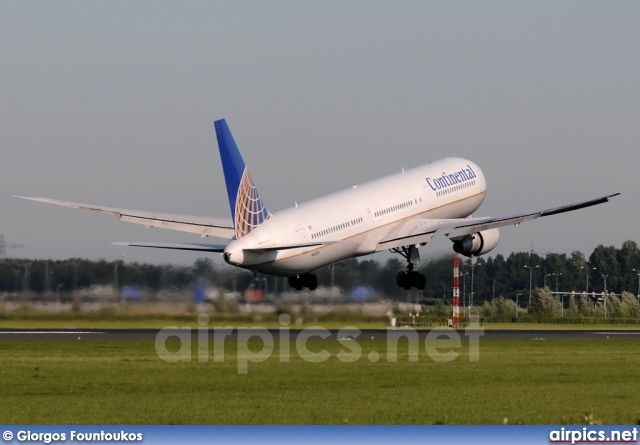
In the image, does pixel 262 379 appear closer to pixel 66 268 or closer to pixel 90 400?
pixel 90 400

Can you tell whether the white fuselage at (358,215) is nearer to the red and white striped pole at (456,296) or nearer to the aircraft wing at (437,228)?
the aircraft wing at (437,228)

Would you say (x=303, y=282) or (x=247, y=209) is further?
(x=303, y=282)

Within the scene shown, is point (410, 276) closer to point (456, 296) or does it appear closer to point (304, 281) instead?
point (304, 281)

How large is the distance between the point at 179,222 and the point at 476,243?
15294mm

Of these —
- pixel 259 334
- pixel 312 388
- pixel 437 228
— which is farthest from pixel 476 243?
pixel 312 388

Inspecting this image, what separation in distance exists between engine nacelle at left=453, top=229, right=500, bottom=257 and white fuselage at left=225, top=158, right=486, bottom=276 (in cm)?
221

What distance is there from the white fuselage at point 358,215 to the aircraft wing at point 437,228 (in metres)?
0.33

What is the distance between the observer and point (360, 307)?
237 feet

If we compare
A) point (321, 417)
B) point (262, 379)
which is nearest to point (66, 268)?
point (262, 379)

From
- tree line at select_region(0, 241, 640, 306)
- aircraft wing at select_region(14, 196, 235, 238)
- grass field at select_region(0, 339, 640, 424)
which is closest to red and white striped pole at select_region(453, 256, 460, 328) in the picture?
tree line at select_region(0, 241, 640, 306)

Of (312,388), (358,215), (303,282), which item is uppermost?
(358,215)

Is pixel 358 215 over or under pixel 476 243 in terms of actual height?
over

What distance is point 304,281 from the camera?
68500 mm

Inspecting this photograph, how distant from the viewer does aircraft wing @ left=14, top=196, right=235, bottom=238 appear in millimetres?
66938
